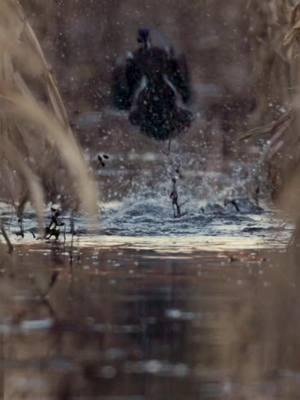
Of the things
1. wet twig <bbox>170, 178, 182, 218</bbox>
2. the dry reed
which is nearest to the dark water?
the dry reed

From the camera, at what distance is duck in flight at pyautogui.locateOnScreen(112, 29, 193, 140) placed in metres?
24.8

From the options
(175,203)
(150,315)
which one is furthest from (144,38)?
(150,315)

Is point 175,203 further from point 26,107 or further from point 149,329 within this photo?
point 149,329

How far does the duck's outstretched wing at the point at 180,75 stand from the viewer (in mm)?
26344

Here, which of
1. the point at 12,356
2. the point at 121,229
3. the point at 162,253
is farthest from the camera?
the point at 121,229

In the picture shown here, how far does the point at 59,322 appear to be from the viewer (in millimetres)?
10039

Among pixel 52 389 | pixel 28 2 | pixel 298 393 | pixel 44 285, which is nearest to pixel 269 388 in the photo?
pixel 298 393

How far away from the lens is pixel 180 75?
1058 inches

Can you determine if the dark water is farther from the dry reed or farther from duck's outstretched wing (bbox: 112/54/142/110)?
duck's outstretched wing (bbox: 112/54/142/110)

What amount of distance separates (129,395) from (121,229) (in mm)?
10781

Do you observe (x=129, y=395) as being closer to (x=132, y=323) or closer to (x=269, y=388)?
(x=269, y=388)

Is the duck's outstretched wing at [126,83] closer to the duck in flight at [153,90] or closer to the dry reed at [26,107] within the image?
the duck in flight at [153,90]

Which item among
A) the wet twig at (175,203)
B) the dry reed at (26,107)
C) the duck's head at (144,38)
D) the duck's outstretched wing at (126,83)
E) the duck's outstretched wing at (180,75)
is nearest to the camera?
the dry reed at (26,107)

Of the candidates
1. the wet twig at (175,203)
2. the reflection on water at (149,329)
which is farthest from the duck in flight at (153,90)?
the reflection on water at (149,329)
